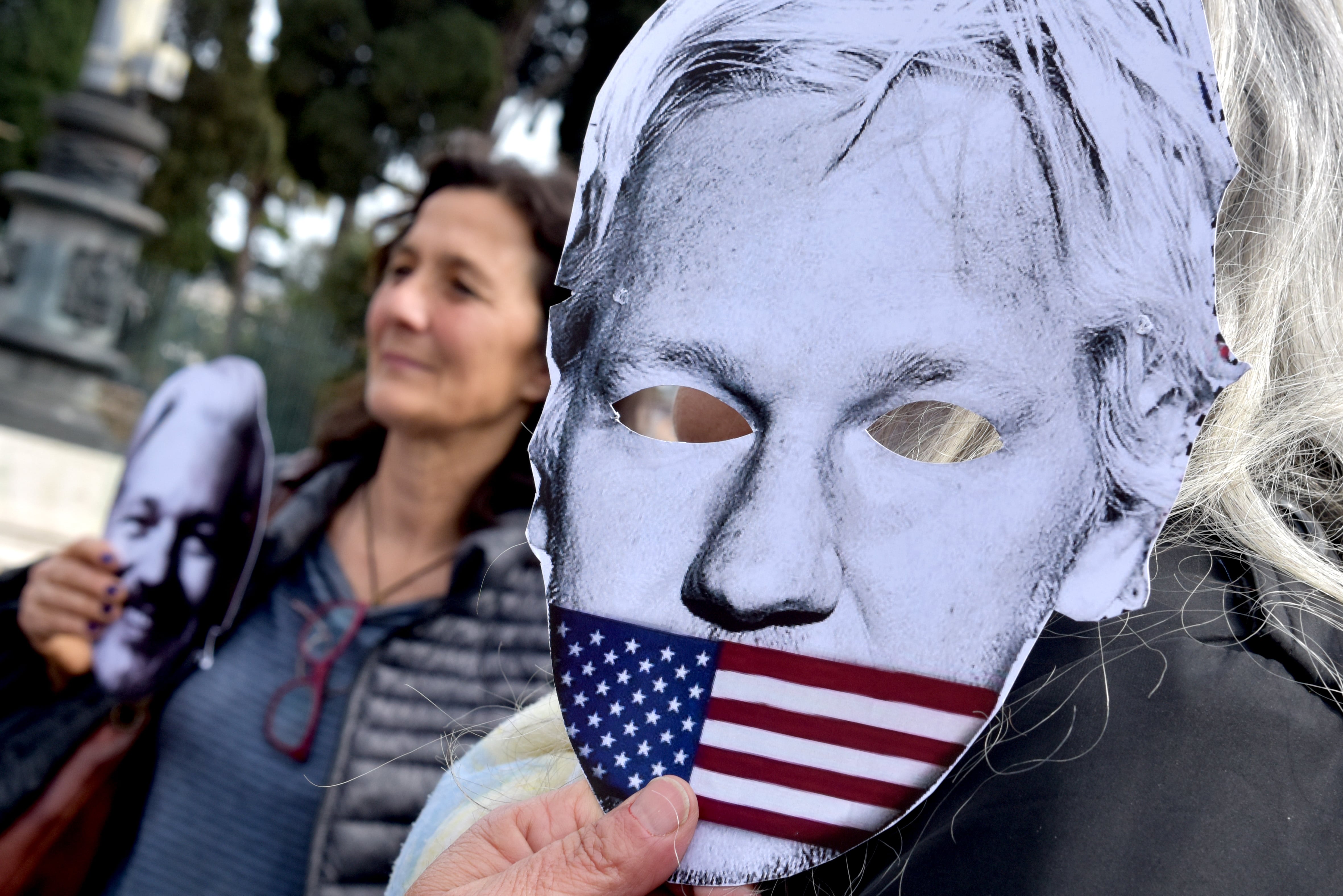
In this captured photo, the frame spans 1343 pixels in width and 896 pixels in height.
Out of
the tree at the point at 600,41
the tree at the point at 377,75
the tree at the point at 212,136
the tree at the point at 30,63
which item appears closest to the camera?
the tree at the point at 600,41

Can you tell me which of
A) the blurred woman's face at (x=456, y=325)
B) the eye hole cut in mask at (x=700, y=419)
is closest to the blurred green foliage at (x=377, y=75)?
the blurred woman's face at (x=456, y=325)

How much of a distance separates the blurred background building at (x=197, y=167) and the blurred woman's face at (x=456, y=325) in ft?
1.33

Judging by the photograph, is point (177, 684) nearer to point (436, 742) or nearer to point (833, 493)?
point (436, 742)

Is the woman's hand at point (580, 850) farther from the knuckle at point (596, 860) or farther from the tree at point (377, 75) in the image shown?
the tree at point (377, 75)

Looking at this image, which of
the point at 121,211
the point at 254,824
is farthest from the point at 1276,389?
the point at 121,211

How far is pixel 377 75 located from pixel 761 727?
9763mm

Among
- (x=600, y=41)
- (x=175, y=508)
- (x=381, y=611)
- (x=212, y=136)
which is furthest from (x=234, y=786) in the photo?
(x=212, y=136)

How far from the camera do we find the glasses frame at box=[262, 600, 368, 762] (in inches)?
66.9

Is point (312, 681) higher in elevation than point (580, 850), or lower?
lower

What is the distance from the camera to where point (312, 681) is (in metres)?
1.75

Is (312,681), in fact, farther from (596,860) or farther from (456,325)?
(596,860)

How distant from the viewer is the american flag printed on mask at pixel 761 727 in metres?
0.74

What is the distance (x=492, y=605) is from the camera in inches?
70.3

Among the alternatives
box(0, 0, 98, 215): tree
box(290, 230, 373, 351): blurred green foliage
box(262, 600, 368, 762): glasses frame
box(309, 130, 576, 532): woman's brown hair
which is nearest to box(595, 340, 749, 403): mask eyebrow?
box(309, 130, 576, 532): woman's brown hair
